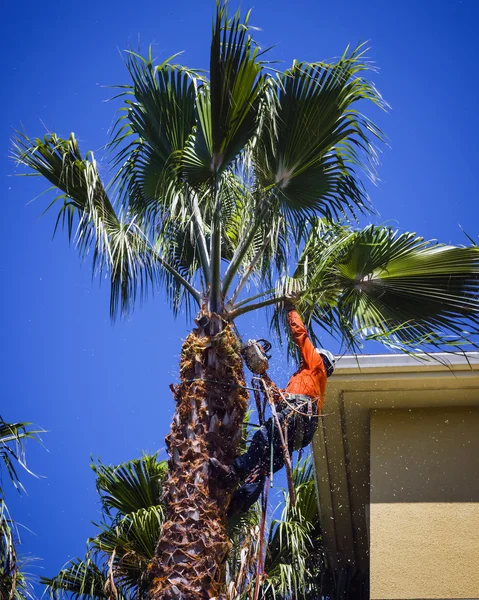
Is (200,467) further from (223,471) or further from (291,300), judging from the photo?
(291,300)

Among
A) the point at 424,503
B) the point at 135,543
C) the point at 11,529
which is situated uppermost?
the point at 424,503

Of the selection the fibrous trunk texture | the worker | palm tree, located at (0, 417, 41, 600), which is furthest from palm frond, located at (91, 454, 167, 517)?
the fibrous trunk texture

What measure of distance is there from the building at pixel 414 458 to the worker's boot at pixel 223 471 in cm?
237

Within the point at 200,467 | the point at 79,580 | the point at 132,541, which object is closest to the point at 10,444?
the point at 132,541

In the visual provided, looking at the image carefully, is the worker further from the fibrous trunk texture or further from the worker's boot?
the fibrous trunk texture

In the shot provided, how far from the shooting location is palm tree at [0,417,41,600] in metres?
8.61

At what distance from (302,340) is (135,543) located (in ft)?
10.8

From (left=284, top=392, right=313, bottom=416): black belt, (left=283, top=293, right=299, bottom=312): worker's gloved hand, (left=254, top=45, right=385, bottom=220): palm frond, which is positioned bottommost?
(left=284, top=392, right=313, bottom=416): black belt

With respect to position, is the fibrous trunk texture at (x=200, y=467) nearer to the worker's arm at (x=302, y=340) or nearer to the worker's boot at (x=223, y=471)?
the worker's boot at (x=223, y=471)

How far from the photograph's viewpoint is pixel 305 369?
28.0 feet

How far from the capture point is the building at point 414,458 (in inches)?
376

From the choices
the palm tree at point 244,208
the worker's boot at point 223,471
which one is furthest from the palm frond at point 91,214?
the worker's boot at point 223,471

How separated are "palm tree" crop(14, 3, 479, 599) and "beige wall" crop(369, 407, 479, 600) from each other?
1728 millimetres

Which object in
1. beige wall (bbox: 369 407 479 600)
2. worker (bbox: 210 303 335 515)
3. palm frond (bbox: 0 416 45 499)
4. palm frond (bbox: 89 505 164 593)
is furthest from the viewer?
palm frond (bbox: 89 505 164 593)
